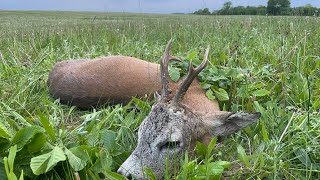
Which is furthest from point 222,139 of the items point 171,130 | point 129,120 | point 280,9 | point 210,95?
point 280,9

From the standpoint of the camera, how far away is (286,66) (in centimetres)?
505

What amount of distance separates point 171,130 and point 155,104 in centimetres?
33

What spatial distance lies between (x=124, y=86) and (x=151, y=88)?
26cm

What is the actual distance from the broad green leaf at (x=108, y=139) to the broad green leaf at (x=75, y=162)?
0.37m

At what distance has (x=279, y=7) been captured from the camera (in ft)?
37.3

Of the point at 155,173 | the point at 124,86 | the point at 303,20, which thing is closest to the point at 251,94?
the point at 124,86

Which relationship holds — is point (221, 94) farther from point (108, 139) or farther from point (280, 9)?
point (280, 9)

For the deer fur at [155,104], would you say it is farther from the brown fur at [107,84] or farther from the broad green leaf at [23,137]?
the broad green leaf at [23,137]

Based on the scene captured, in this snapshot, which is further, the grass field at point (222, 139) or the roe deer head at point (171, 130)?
the roe deer head at point (171, 130)

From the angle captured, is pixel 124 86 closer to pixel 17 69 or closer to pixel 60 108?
pixel 60 108

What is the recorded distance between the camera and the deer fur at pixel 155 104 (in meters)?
3.30

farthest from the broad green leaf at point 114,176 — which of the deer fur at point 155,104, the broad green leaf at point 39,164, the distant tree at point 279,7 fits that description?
the distant tree at point 279,7

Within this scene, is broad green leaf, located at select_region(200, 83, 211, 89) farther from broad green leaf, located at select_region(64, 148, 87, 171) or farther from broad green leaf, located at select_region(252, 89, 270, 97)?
broad green leaf, located at select_region(64, 148, 87, 171)

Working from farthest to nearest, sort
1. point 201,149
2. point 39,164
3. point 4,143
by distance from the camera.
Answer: point 201,149, point 4,143, point 39,164
